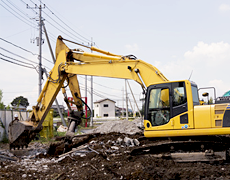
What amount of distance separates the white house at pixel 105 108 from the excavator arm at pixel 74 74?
2526 inches

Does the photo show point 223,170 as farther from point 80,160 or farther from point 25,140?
point 25,140

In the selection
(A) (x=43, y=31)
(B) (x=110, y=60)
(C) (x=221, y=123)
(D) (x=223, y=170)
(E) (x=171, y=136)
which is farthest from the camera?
(A) (x=43, y=31)

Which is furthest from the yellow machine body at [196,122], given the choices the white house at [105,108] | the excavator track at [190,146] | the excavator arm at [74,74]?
the white house at [105,108]

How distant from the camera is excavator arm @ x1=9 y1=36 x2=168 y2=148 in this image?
8711 millimetres

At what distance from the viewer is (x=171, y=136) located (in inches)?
300

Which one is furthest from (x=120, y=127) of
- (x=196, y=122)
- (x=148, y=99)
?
(x=196, y=122)

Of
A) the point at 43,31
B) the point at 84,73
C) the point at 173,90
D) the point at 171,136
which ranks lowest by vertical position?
the point at 171,136

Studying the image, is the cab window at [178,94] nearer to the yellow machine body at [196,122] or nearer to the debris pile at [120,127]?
the yellow machine body at [196,122]

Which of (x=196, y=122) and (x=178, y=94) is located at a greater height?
(x=178, y=94)

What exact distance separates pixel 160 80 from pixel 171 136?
177cm

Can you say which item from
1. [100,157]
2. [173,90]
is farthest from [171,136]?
[100,157]

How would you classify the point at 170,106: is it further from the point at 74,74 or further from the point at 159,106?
the point at 74,74

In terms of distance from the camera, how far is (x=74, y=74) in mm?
11008

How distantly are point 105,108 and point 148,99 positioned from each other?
2679 inches
